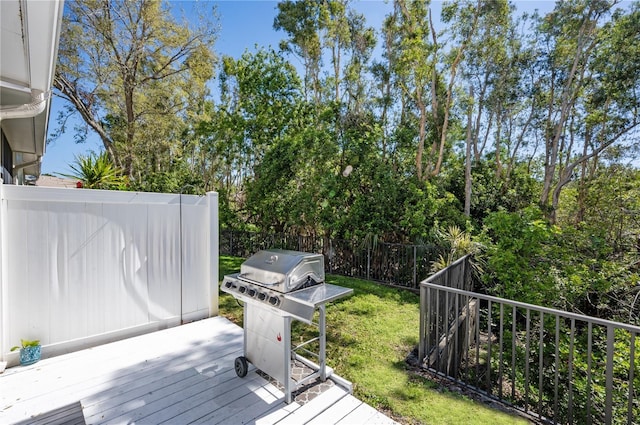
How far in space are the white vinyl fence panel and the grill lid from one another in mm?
1841

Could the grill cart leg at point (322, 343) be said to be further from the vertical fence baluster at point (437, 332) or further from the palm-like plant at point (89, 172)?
the palm-like plant at point (89, 172)

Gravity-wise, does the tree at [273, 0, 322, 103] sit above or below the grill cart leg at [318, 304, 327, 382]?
above

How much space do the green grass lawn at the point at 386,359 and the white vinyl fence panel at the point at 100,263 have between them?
104cm

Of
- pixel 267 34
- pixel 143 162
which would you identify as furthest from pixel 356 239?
pixel 143 162

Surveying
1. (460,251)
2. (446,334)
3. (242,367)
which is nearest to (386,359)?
(446,334)

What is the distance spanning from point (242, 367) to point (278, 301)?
3.48 feet

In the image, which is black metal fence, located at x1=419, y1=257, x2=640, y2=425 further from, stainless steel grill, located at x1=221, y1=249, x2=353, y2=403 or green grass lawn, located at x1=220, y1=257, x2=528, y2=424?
stainless steel grill, located at x1=221, y1=249, x2=353, y2=403

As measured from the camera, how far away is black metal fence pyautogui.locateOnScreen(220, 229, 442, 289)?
6.65 metres

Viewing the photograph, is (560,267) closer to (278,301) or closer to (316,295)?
(316,295)

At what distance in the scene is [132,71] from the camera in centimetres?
1189

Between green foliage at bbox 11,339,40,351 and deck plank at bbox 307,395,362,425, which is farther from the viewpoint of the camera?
green foliage at bbox 11,339,40,351

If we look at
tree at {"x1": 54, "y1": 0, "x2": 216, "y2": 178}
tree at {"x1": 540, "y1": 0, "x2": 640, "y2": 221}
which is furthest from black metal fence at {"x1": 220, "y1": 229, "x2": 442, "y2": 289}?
tree at {"x1": 54, "y1": 0, "x2": 216, "y2": 178}

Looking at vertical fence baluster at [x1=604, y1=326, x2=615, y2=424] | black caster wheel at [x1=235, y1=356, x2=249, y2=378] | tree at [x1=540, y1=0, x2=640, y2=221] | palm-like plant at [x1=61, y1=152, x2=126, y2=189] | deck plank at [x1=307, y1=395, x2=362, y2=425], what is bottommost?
deck plank at [x1=307, y1=395, x2=362, y2=425]

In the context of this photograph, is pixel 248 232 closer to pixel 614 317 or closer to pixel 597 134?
pixel 614 317
